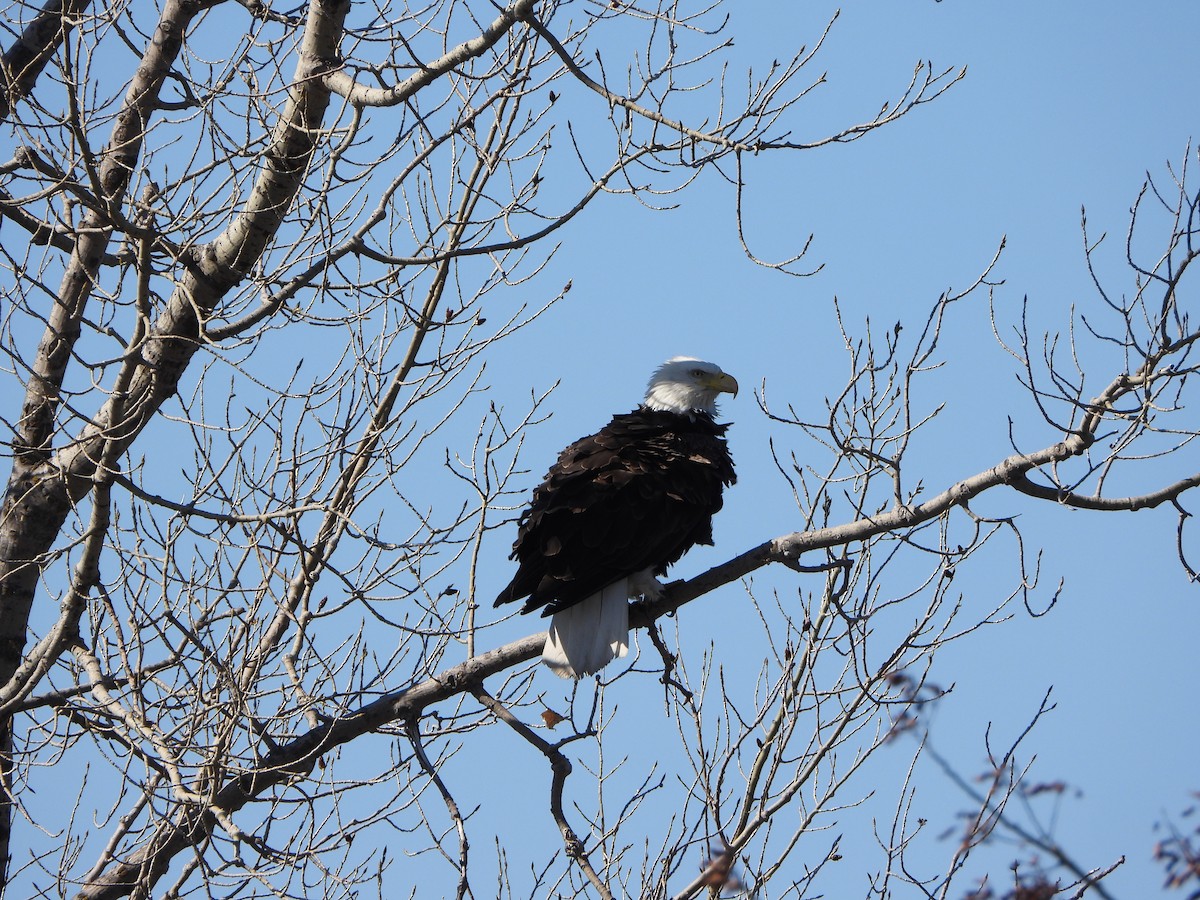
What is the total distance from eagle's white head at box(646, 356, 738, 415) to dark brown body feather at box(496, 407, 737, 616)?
58cm

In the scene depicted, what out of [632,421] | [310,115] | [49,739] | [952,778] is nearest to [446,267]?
[310,115]

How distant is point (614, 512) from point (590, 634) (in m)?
0.46

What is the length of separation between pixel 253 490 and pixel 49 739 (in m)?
1.12

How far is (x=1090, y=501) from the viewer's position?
353 centimetres

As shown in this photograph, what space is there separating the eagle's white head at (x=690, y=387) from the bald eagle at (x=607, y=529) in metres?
0.58

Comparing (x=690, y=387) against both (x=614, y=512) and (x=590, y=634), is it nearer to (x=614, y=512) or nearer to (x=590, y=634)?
(x=614, y=512)

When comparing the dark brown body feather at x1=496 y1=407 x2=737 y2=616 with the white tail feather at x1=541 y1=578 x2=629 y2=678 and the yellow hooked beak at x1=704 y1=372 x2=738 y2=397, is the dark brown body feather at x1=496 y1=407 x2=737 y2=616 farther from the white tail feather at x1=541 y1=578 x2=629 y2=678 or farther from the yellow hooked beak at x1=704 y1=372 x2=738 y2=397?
the yellow hooked beak at x1=704 y1=372 x2=738 y2=397

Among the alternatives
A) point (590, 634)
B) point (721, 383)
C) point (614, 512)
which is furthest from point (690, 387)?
point (590, 634)

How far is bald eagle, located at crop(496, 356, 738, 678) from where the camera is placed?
466 cm

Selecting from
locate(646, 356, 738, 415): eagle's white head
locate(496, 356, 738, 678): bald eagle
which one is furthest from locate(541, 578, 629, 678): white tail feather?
locate(646, 356, 738, 415): eagle's white head

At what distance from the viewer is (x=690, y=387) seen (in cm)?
610

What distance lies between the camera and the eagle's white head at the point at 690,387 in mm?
6062

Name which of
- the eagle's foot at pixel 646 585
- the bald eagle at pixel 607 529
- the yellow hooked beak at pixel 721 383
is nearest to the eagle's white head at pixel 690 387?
the yellow hooked beak at pixel 721 383

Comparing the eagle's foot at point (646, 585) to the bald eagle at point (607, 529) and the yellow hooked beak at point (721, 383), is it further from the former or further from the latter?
the yellow hooked beak at point (721, 383)
